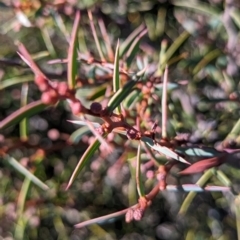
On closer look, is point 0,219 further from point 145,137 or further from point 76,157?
point 145,137

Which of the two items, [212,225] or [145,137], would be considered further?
[212,225]

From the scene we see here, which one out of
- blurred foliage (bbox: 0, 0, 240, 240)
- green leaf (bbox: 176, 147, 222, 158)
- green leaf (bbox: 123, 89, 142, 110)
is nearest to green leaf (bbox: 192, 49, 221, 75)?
blurred foliage (bbox: 0, 0, 240, 240)

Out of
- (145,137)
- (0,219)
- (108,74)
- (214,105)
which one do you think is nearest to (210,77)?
(214,105)

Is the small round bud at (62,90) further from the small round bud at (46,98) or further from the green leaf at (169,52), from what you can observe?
the green leaf at (169,52)

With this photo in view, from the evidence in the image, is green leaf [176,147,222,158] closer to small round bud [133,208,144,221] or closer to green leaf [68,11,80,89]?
small round bud [133,208,144,221]

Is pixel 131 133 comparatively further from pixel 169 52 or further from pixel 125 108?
pixel 169 52

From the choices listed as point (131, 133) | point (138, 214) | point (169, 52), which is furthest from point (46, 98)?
point (169, 52)
